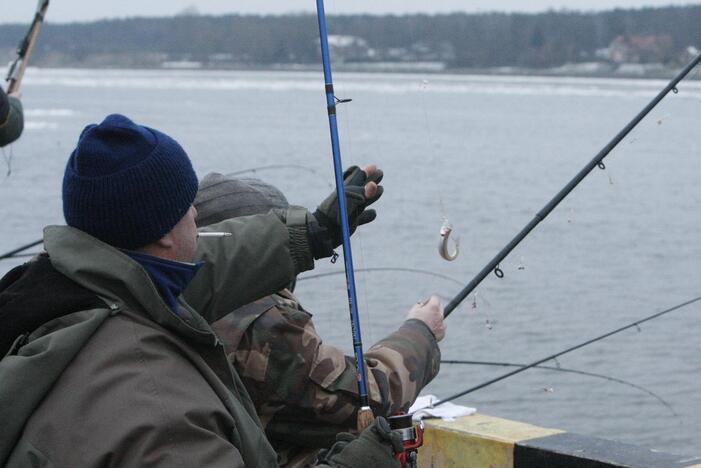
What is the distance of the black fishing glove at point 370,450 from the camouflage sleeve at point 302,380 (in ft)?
1.19

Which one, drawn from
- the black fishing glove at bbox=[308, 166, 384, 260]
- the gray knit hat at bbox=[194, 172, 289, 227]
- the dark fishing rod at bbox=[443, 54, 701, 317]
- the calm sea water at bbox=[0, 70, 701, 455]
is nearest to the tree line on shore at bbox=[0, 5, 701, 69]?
the calm sea water at bbox=[0, 70, 701, 455]

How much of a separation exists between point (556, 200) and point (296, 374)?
4.88ft

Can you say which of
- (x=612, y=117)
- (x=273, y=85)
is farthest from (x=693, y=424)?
(x=273, y=85)

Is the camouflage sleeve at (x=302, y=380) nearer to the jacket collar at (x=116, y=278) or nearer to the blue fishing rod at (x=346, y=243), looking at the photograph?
the blue fishing rod at (x=346, y=243)

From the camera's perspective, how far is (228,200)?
2.79 m

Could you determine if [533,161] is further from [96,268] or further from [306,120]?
[96,268]

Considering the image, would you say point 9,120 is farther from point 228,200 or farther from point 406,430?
point 406,430

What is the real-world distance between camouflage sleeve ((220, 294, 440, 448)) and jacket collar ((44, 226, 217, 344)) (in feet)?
2.09

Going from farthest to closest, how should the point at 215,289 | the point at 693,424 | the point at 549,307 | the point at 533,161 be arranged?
the point at 533,161 < the point at 549,307 < the point at 693,424 < the point at 215,289

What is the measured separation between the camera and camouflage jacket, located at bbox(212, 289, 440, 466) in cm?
249

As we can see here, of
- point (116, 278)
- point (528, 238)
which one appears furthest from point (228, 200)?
point (528, 238)

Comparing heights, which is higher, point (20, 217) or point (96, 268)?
point (96, 268)

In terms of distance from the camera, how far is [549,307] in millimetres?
10633

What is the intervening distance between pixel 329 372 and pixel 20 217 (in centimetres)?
1272
